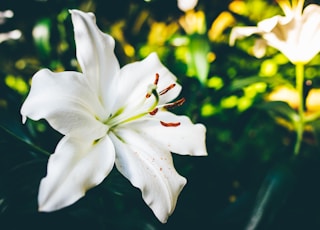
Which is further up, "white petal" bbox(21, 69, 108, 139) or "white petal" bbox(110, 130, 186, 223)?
"white petal" bbox(21, 69, 108, 139)

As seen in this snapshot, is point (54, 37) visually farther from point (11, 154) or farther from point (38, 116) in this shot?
point (38, 116)

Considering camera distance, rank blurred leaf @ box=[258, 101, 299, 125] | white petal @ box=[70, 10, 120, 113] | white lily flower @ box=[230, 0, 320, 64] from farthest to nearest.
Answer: blurred leaf @ box=[258, 101, 299, 125]
white lily flower @ box=[230, 0, 320, 64]
white petal @ box=[70, 10, 120, 113]

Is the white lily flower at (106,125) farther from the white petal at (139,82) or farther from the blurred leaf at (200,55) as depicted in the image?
the blurred leaf at (200,55)

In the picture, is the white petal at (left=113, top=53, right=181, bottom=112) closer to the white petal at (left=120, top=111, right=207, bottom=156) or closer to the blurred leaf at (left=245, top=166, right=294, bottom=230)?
the white petal at (left=120, top=111, right=207, bottom=156)

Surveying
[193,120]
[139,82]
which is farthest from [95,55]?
[193,120]

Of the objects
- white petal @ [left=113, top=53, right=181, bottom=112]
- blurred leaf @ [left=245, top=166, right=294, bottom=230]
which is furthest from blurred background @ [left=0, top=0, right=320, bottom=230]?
white petal @ [left=113, top=53, right=181, bottom=112]

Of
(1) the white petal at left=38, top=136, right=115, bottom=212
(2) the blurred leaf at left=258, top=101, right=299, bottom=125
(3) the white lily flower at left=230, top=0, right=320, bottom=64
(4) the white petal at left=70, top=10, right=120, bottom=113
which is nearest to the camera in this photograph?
(1) the white petal at left=38, top=136, right=115, bottom=212

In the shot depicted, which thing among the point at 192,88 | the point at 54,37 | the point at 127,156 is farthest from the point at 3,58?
the point at 127,156

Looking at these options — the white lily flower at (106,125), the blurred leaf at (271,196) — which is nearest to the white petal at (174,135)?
the white lily flower at (106,125)
